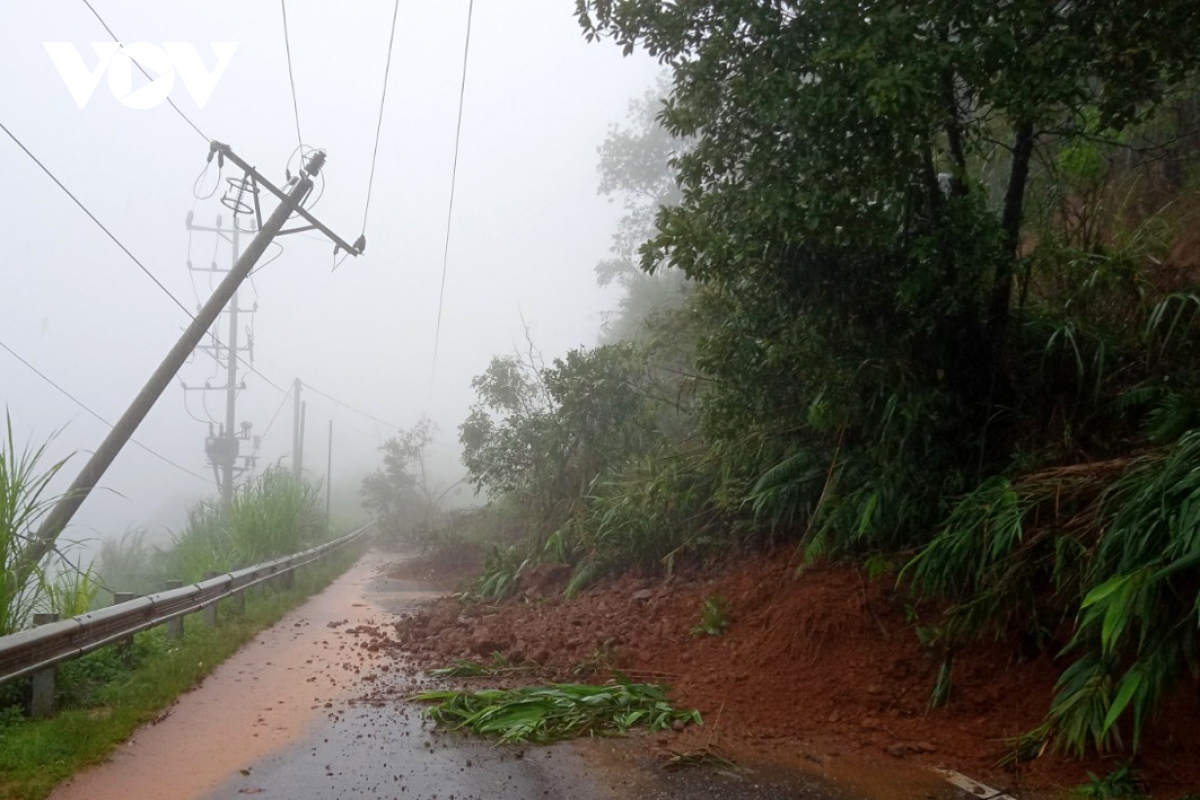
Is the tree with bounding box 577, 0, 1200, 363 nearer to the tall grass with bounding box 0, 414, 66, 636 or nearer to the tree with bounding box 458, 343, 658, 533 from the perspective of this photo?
the tall grass with bounding box 0, 414, 66, 636

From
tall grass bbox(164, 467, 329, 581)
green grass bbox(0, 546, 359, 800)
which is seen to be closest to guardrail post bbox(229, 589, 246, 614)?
green grass bbox(0, 546, 359, 800)

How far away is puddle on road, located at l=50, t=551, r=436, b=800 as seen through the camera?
5648mm

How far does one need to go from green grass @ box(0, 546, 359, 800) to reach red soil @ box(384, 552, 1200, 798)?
214 centimetres

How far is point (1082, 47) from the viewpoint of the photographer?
7277mm

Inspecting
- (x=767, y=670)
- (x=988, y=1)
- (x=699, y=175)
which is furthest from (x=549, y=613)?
(x=988, y=1)

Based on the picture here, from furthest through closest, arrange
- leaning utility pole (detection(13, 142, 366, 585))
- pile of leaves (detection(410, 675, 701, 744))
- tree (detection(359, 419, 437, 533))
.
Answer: tree (detection(359, 419, 437, 533)), leaning utility pole (detection(13, 142, 366, 585)), pile of leaves (detection(410, 675, 701, 744))

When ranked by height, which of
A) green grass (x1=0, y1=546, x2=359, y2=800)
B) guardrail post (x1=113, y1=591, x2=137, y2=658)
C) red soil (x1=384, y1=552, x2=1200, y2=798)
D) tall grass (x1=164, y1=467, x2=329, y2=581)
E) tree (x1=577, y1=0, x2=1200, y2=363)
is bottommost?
red soil (x1=384, y1=552, x2=1200, y2=798)

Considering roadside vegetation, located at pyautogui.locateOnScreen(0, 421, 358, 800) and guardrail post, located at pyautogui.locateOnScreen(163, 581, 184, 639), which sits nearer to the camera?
roadside vegetation, located at pyautogui.locateOnScreen(0, 421, 358, 800)

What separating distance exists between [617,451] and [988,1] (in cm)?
Result: 1104

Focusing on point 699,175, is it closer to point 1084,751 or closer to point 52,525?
point 1084,751

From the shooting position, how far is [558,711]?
6938 mm

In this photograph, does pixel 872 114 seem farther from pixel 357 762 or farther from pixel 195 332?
pixel 195 332

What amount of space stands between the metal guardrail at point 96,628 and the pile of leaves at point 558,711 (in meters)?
2.60

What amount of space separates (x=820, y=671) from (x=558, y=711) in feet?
6.54
